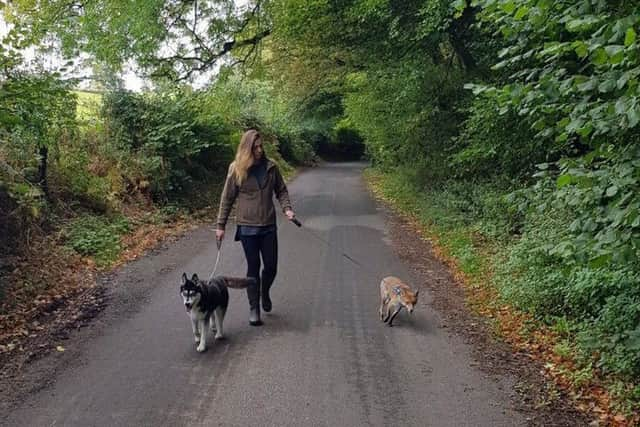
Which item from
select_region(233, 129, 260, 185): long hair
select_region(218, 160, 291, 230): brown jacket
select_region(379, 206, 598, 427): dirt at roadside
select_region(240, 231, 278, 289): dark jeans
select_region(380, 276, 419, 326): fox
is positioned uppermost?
select_region(233, 129, 260, 185): long hair

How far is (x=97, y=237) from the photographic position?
10133 mm

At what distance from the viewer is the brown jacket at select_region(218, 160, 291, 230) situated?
6422 mm

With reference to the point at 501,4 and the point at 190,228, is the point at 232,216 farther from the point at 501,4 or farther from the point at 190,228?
the point at 501,4

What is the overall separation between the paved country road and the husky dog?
0.65 feet

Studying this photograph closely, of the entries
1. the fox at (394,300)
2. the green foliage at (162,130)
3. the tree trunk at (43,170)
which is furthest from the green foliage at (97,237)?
the fox at (394,300)

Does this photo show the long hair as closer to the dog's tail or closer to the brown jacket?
the brown jacket

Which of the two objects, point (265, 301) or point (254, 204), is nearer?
point (254, 204)

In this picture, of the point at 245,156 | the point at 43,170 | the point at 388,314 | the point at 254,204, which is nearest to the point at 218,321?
the point at 254,204

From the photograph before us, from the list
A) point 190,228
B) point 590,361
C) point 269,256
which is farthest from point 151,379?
point 190,228

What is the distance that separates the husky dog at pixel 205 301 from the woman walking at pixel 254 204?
0.99 feet

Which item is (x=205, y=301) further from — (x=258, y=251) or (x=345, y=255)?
(x=345, y=255)

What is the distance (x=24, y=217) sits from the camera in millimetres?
8711

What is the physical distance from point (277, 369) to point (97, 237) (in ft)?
19.8

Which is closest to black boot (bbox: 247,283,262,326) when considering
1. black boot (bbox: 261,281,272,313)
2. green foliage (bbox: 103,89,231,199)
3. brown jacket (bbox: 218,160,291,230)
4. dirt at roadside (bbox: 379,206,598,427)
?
black boot (bbox: 261,281,272,313)
